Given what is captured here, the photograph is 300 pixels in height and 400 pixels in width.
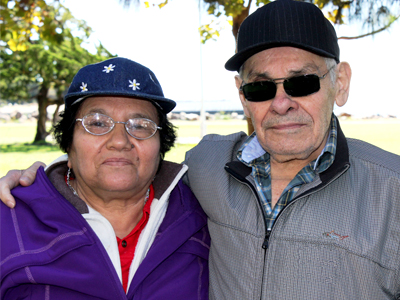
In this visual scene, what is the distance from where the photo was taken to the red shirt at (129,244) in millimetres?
2428

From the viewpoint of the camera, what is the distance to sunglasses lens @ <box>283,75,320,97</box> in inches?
88.1

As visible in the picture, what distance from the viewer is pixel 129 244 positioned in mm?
2578

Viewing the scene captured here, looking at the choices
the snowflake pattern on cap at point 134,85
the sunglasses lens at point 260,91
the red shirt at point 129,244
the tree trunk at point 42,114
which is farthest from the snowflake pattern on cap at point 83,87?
the tree trunk at point 42,114

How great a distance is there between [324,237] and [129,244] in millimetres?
1320

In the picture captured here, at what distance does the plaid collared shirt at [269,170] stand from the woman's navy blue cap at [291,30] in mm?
523

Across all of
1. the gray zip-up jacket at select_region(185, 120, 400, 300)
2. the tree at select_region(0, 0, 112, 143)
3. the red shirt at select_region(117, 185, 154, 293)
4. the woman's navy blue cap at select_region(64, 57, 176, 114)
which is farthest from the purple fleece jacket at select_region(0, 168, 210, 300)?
the tree at select_region(0, 0, 112, 143)

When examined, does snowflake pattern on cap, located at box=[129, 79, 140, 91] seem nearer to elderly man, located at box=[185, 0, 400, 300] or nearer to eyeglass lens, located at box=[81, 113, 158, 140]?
eyeglass lens, located at box=[81, 113, 158, 140]

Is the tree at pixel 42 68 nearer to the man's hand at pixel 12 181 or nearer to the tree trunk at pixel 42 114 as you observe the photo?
the tree trunk at pixel 42 114

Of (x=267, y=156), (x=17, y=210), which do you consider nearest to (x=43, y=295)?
(x=17, y=210)

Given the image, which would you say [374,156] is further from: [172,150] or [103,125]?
[172,150]

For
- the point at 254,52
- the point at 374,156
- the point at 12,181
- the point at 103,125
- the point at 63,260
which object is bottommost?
the point at 63,260

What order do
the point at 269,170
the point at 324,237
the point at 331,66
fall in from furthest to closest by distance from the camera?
the point at 269,170 → the point at 331,66 → the point at 324,237

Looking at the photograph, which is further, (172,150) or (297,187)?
(172,150)

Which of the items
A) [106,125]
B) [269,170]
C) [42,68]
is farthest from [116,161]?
[42,68]
